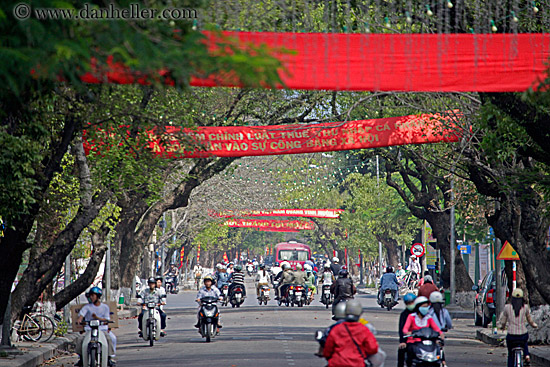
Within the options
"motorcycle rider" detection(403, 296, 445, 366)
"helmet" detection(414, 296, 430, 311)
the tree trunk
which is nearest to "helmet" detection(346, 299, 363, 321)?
"motorcycle rider" detection(403, 296, 445, 366)

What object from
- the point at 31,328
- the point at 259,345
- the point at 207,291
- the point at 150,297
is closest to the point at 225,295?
the point at 207,291

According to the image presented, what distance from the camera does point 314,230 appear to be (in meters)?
110

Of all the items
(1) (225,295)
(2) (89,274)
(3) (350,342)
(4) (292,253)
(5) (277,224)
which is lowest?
(1) (225,295)

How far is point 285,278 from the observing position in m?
40.3

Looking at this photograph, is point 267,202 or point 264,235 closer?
point 267,202

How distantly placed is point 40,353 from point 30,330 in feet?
8.83

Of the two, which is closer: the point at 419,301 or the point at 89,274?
the point at 419,301

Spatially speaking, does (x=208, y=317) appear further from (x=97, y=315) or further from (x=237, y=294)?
(x=237, y=294)

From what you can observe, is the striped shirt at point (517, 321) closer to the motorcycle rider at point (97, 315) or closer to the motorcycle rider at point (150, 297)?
the motorcycle rider at point (97, 315)

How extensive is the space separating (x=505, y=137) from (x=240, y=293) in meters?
25.1

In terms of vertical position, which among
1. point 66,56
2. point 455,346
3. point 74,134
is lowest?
point 455,346

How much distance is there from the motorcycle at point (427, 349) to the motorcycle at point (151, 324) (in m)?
10.2

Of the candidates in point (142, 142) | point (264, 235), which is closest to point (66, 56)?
point (142, 142)

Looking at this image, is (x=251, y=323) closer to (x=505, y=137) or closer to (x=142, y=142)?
(x=142, y=142)
